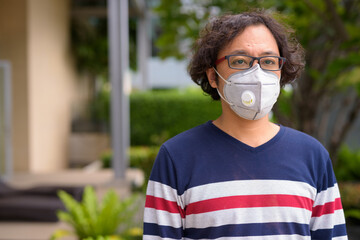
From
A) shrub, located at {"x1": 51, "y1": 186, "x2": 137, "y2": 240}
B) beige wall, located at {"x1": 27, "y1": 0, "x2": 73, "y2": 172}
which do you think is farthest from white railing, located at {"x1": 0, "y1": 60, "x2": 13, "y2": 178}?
shrub, located at {"x1": 51, "y1": 186, "x2": 137, "y2": 240}

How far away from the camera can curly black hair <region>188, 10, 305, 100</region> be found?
153 cm

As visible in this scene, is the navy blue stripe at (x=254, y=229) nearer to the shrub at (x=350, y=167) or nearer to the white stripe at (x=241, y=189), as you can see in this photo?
the white stripe at (x=241, y=189)

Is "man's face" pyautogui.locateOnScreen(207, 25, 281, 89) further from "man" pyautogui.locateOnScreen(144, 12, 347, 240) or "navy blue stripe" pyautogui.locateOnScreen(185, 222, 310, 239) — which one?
"navy blue stripe" pyautogui.locateOnScreen(185, 222, 310, 239)

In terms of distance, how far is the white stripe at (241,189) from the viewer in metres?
1.44

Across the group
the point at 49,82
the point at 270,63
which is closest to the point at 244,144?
the point at 270,63

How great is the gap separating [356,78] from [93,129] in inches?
538

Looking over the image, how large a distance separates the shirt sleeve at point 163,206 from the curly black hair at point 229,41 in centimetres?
35

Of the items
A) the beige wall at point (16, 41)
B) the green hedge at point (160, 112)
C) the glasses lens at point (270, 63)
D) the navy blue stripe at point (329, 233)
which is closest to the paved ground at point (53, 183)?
the beige wall at point (16, 41)

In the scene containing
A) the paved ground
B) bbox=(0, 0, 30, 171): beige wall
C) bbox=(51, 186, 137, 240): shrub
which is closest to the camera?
bbox=(51, 186, 137, 240): shrub

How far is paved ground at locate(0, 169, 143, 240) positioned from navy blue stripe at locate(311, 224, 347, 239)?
172 inches

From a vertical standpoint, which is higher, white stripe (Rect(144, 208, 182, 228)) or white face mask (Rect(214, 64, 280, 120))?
white face mask (Rect(214, 64, 280, 120))

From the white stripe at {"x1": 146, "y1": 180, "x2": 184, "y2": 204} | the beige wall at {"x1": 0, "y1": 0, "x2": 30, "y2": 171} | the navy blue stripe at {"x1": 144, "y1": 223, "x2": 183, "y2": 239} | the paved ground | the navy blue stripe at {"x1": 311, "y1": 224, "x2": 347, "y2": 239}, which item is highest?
the beige wall at {"x1": 0, "y1": 0, "x2": 30, "y2": 171}

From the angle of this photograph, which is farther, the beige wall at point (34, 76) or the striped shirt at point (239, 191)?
the beige wall at point (34, 76)

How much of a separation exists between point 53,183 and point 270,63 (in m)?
8.94
